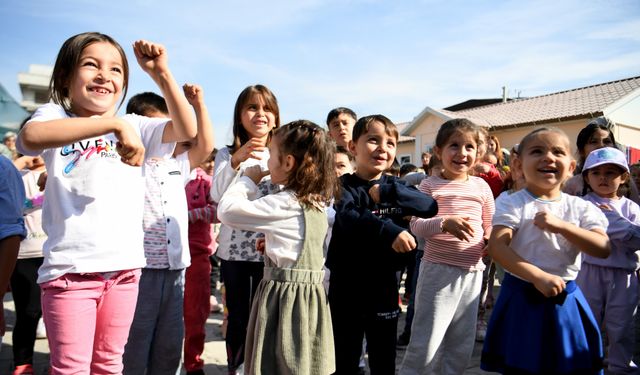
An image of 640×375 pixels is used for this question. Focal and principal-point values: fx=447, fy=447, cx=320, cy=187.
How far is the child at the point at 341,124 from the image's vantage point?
4047 millimetres

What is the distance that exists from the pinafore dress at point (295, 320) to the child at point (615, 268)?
227 centimetres

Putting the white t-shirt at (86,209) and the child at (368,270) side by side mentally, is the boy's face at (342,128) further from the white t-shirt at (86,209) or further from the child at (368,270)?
the white t-shirt at (86,209)

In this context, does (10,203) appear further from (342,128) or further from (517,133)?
(517,133)

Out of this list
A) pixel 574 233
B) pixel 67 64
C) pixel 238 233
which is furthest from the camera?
pixel 238 233

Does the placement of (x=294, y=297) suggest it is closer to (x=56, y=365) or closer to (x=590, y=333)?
(x=56, y=365)

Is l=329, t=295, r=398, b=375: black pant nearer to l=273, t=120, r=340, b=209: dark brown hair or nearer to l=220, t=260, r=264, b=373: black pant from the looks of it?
l=220, t=260, r=264, b=373: black pant

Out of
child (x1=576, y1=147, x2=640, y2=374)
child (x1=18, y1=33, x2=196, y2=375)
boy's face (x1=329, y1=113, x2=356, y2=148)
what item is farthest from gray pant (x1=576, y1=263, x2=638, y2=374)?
child (x1=18, y1=33, x2=196, y2=375)

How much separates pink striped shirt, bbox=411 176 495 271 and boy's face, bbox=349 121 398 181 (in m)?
0.41

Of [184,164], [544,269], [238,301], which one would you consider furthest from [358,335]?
[184,164]

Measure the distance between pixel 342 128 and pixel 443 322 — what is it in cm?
199

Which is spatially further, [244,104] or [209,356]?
[209,356]

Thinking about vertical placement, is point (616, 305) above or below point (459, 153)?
below

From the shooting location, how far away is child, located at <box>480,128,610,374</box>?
2.07 m

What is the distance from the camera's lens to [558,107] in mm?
20203
